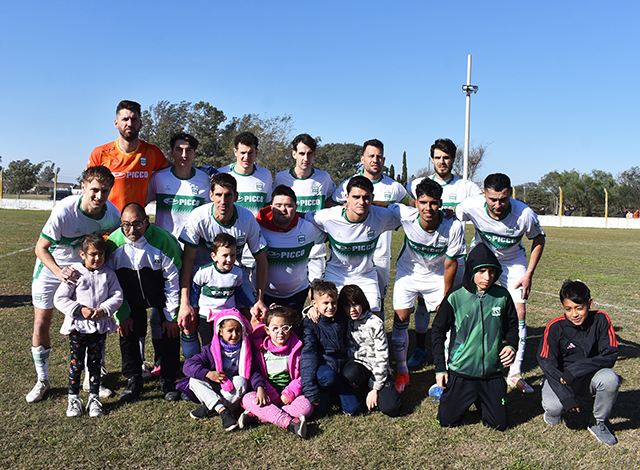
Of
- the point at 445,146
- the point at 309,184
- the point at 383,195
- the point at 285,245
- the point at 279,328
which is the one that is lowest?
the point at 279,328

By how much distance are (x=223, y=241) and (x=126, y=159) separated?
1544 mm

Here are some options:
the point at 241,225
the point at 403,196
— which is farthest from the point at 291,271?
the point at 403,196

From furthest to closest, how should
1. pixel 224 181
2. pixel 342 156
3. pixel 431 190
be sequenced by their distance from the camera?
→ pixel 342 156, pixel 431 190, pixel 224 181

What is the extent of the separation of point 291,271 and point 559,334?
238 cm

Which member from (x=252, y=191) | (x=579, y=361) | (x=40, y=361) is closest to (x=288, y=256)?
(x=252, y=191)

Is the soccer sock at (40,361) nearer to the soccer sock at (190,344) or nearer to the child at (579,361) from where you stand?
the soccer sock at (190,344)

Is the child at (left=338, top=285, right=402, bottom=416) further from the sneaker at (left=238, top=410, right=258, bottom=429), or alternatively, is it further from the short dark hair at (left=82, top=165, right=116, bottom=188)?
the short dark hair at (left=82, top=165, right=116, bottom=188)

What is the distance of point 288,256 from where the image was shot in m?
4.75

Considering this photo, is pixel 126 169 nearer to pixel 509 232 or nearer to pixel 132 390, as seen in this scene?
pixel 132 390

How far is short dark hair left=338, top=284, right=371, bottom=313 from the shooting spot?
13.5 ft

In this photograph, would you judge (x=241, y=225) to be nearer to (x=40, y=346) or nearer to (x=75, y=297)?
(x=75, y=297)

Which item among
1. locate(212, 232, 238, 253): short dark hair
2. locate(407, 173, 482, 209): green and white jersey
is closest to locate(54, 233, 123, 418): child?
locate(212, 232, 238, 253): short dark hair

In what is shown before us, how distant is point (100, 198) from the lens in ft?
12.8

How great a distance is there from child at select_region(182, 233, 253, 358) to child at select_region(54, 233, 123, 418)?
655 mm
